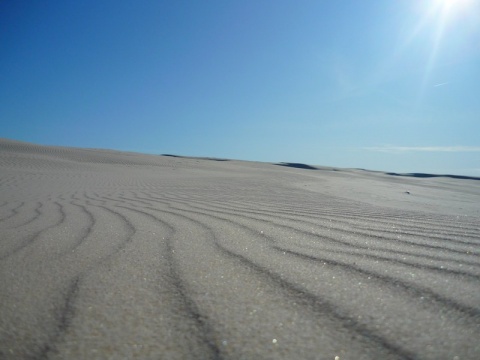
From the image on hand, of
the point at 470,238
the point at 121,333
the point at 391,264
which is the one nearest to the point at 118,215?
the point at 121,333

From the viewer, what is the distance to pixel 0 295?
1069mm

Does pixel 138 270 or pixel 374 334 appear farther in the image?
pixel 138 270

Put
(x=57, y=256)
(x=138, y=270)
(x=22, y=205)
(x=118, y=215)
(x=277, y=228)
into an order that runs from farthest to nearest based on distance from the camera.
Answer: (x=22, y=205)
(x=118, y=215)
(x=277, y=228)
(x=57, y=256)
(x=138, y=270)

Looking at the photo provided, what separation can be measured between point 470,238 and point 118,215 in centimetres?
256

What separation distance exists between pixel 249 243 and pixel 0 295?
1.09 meters

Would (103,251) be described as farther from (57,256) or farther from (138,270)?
(138,270)

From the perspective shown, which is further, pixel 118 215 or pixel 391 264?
pixel 118 215

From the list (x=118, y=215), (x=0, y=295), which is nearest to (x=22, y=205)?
(x=118, y=215)

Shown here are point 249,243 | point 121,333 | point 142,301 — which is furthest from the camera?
point 249,243

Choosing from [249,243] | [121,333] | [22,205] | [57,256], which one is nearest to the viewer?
[121,333]

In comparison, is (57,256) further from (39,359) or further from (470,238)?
(470,238)

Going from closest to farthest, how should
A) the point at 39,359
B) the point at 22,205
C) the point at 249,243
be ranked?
the point at 39,359 → the point at 249,243 → the point at 22,205

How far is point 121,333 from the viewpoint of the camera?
2.77 feet

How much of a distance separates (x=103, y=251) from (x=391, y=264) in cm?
134
